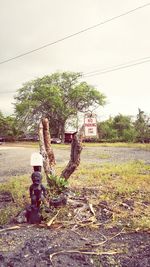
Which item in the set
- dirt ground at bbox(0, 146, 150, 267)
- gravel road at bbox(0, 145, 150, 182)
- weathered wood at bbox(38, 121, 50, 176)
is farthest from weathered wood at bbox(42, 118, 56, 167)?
gravel road at bbox(0, 145, 150, 182)

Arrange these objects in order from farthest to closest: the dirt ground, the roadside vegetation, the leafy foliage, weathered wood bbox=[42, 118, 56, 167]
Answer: weathered wood bbox=[42, 118, 56, 167], the leafy foliage, the roadside vegetation, the dirt ground

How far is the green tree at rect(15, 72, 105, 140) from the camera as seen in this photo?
154ft

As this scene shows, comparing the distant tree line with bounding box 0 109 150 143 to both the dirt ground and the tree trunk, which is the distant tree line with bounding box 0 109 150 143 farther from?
the dirt ground

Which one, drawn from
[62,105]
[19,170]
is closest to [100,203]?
[19,170]

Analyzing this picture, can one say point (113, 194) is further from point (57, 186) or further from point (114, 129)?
point (114, 129)

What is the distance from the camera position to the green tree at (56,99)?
46.9 m

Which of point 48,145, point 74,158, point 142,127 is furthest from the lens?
point 142,127

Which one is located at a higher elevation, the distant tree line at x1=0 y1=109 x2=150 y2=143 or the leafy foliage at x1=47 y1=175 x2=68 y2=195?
the distant tree line at x1=0 y1=109 x2=150 y2=143

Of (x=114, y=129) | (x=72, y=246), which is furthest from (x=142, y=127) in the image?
(x=72, y=246)

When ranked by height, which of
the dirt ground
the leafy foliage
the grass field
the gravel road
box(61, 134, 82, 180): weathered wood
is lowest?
the dirt ground

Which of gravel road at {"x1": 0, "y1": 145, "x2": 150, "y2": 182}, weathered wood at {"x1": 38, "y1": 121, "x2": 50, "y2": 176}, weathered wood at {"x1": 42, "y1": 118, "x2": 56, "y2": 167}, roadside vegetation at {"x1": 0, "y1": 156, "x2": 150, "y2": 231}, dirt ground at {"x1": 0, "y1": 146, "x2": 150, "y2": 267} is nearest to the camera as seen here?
dirt ground at {"x1": 0, "y1": 146, "x2": 150, "y2": 267}

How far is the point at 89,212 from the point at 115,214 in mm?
595

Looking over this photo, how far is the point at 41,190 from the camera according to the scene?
6477mm

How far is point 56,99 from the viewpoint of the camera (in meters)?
46.0
